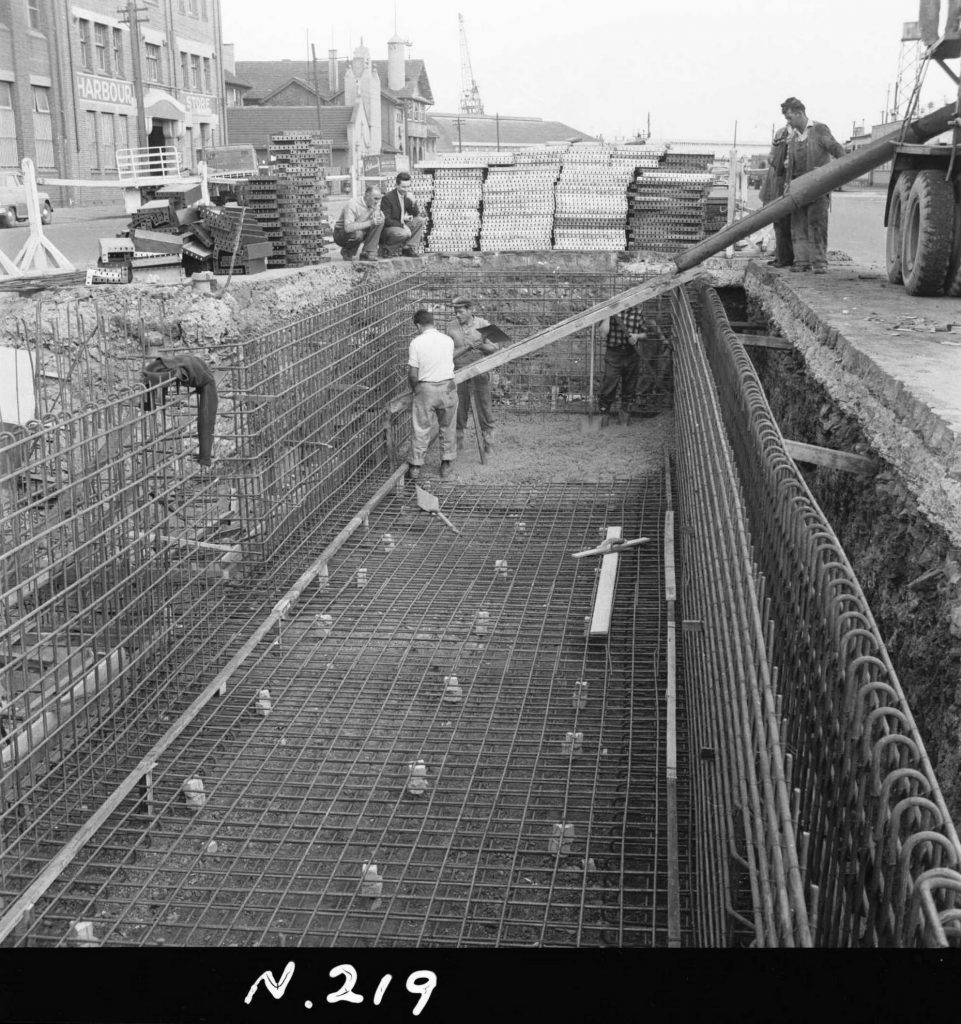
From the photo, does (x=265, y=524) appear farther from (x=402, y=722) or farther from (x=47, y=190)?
(x=47, y=190)

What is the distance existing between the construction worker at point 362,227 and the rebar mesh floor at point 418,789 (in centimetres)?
872

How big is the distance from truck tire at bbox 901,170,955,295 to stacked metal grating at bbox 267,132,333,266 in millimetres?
9021

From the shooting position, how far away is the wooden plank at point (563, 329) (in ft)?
38.0

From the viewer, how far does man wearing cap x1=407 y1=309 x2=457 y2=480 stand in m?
11.5

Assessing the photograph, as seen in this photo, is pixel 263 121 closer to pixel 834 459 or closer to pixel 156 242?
pixel 156 242

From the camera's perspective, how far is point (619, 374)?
1470cm

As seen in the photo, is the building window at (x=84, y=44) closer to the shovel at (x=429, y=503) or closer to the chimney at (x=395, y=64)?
the chimney at (x=395, y=64)

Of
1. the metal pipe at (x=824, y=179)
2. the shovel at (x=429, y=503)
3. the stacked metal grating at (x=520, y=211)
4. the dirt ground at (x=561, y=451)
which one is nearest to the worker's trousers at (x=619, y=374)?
the dirt ground at (x=561, y=451)

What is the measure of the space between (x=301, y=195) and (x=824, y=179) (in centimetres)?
835

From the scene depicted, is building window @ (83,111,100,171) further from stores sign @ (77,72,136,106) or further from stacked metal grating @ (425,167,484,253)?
stacked metal grating @ (425,167,484,253)

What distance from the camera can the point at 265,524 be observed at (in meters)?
8.77

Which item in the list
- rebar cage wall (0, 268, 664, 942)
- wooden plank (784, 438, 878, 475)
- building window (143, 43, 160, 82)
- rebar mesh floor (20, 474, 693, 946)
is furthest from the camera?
building window (143, 43, 160, 82)

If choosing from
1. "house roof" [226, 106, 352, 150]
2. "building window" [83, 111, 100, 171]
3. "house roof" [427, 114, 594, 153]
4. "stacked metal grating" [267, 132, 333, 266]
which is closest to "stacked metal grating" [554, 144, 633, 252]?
"stacked metal grating" [267, 132, 333, 266]
